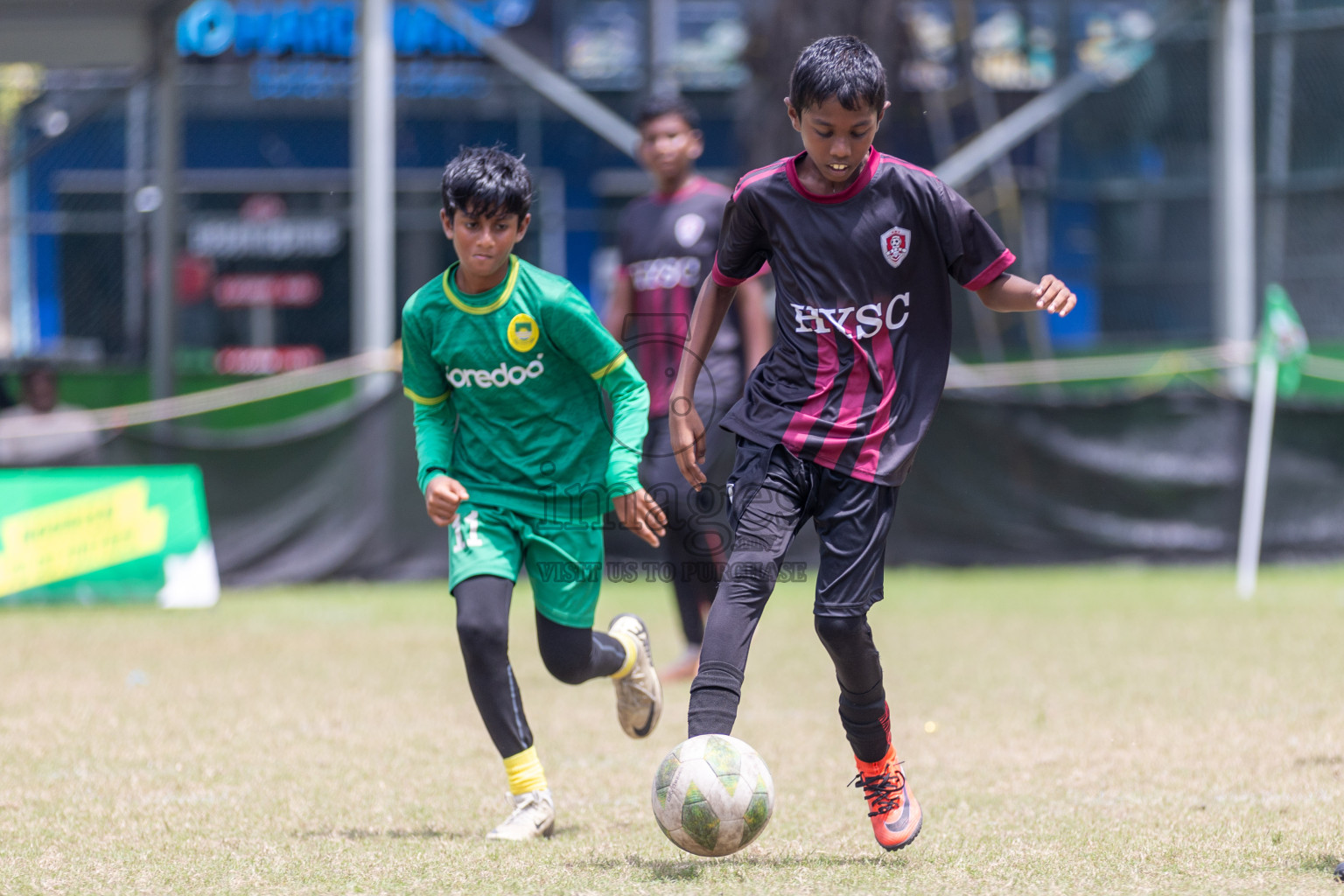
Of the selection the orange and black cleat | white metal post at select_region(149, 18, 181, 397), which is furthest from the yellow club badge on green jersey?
white metal post at select_region(149, 18, 181, 397)

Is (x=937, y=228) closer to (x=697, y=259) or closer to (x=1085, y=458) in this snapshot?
(x=697, y=259)

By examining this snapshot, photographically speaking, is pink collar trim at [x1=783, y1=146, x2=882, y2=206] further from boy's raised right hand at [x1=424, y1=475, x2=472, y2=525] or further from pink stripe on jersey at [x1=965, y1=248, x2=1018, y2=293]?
boy's raised right hand at [x1=424, y1=475, x2=472, y2=525]

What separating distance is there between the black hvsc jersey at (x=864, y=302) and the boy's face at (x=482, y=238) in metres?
0.68

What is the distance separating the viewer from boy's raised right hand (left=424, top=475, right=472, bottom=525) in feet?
13.5

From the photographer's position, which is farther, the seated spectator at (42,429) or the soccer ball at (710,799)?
the seated spectator at (42,429)

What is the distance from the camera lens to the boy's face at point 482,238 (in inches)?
163

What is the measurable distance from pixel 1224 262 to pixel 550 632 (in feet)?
29.6

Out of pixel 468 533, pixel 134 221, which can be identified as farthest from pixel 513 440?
pixel 134 221

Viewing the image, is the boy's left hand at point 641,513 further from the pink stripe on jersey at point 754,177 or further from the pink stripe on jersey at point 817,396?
the pink stripe on jersey at point 754,177

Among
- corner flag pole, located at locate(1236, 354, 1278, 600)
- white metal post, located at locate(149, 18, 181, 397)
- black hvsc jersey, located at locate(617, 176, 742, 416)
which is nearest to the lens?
black hvsc jersey, located at locate(617, 176, 742, 416)

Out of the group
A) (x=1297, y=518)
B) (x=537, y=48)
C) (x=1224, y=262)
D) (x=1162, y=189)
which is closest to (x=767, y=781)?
(x=1297, y=518)

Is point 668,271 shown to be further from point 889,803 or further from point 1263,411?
point 1263,411

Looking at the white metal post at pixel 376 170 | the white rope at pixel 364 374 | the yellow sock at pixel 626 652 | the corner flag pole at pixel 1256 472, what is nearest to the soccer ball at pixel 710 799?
the yellow sock at pixel 626 652

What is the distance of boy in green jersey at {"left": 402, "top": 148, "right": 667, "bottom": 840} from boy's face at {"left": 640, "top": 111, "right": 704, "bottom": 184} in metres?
2.31
